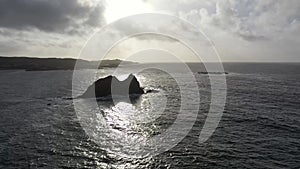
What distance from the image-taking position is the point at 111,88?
74.3 m

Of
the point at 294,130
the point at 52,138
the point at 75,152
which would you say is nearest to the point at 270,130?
the point at 294,130

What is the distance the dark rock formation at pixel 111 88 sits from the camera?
233ft

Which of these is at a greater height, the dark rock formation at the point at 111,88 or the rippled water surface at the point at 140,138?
the dark rock formation at the point at 111,88

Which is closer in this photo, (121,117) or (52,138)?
(52,138)

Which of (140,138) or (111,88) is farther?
(111,88)

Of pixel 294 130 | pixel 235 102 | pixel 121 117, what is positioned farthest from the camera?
pixel 235 102

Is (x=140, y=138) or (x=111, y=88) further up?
(x=111, y=88)

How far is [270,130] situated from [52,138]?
30562 mm

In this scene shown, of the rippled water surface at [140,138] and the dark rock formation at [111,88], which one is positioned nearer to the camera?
the rippled water surface at [140,138]

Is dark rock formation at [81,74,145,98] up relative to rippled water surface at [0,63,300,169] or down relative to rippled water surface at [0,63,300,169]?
up

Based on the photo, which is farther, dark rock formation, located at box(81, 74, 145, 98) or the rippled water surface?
dark rock formation, located at box(81, 74, 145, 98)

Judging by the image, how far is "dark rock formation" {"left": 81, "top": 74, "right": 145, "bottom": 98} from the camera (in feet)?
233

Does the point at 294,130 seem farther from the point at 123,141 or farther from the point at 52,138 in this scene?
the point at 52,138

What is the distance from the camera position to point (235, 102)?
62.1 meters
